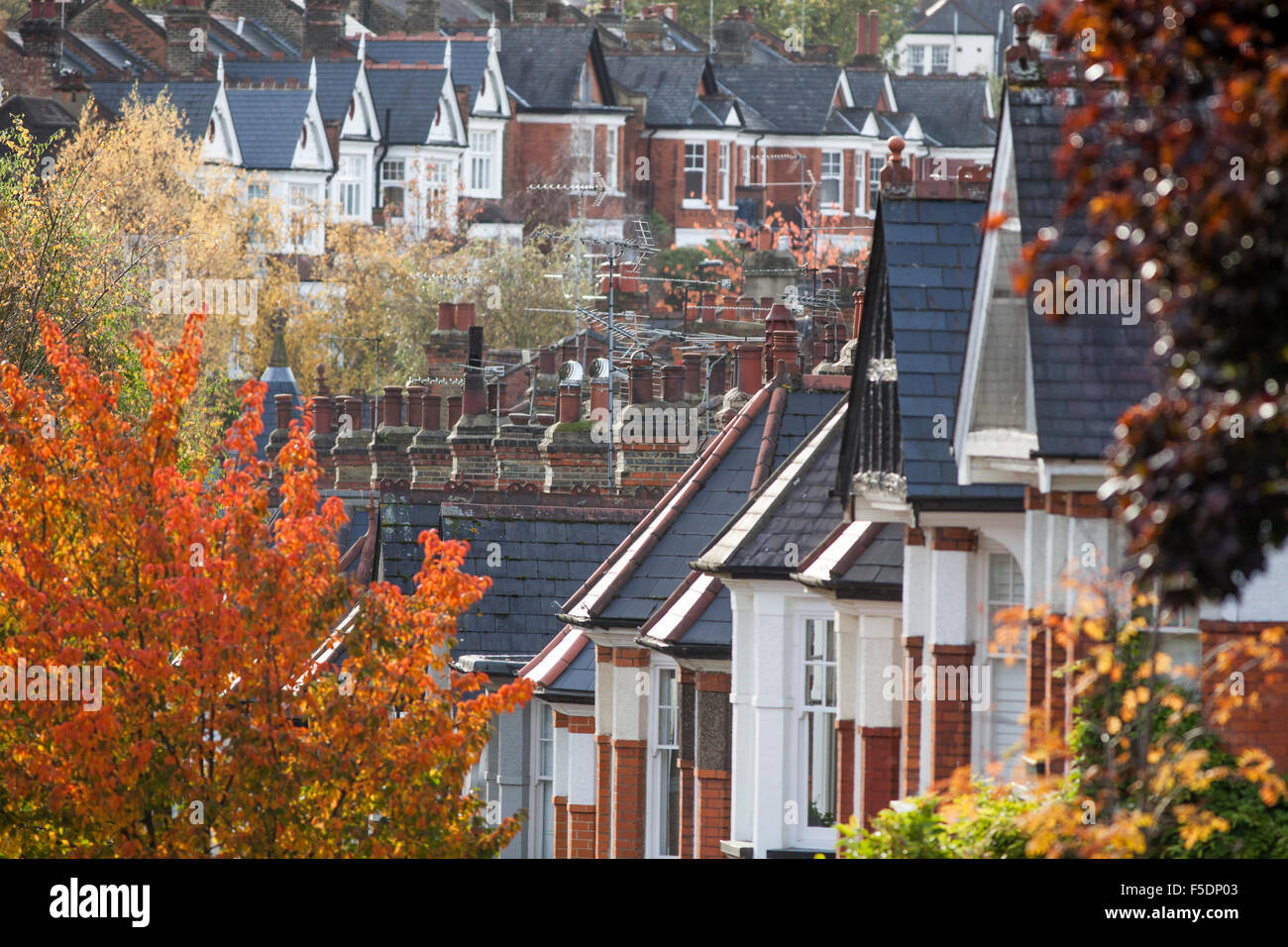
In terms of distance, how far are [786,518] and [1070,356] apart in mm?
6801

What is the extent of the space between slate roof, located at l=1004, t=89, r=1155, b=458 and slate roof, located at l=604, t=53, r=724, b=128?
8290 cm

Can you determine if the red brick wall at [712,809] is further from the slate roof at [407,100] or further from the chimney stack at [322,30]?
the chimney stack at [322,30]

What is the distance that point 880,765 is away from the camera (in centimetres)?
1789

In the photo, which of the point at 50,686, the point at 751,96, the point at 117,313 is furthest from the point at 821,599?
the point at 751,96

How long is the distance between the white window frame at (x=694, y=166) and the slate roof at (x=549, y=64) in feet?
13.4

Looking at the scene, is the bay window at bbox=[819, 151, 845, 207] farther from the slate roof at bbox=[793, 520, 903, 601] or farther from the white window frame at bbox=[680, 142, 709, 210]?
the slate roof at bbox=[793, 520, 903, 601]

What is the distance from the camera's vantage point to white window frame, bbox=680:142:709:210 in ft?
318

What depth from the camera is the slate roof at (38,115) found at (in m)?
71.8

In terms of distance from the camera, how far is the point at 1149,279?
7.32 metres

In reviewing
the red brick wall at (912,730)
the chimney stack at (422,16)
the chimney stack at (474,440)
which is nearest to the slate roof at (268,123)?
the chimney stack at (422,16)

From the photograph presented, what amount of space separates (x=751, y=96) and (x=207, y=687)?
85.5 metres

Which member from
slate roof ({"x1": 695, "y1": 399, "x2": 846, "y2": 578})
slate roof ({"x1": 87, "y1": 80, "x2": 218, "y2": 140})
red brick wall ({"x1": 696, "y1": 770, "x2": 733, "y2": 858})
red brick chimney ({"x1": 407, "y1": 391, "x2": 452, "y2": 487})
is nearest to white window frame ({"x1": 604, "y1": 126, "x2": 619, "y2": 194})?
slate roof ({"x1": 87, "y1": 80, "x2": 218, "y2": 140})

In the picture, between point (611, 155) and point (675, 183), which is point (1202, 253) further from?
point (675, 183)
